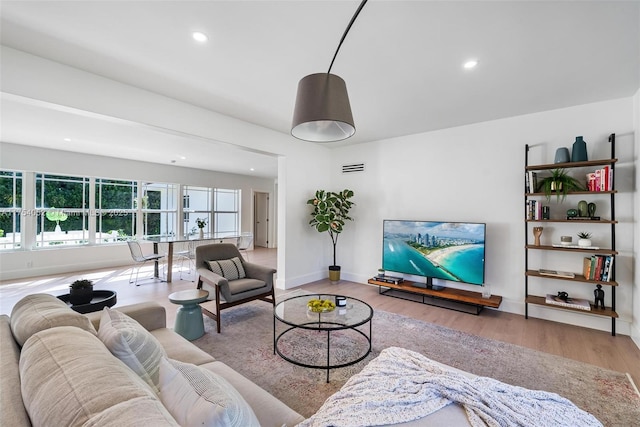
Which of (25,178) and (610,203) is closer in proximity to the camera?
(610,203)

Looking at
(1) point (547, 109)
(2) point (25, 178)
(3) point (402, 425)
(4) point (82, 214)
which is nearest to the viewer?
(3) point (402, 425)

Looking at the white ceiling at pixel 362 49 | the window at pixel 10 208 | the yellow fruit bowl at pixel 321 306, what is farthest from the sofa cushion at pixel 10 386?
the window at pixel 10 208

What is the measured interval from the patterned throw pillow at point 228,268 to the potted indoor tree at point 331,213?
167 cm

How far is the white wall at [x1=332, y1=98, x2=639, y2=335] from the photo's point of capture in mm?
3109

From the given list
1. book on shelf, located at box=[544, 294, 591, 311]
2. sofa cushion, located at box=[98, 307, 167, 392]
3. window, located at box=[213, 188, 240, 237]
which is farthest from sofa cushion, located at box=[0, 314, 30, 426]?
window, located at box=[213, 188, 240, 237]

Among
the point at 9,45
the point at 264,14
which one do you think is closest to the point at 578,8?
the point at 264,14

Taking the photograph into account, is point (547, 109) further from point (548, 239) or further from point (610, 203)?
point (548, 239)

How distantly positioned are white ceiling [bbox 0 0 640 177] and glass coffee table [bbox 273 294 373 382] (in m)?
2.27

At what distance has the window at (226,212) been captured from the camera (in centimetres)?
899

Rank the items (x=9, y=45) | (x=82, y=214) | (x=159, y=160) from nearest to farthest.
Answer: (x=9, y=45)
(x=82, y=214)
(x=159, y=160)

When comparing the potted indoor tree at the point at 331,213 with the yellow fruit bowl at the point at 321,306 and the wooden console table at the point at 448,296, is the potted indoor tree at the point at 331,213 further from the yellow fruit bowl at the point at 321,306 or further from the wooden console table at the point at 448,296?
the yellow fruit bowl at the point at 321,306

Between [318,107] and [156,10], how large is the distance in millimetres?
1384

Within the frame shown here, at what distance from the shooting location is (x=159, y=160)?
688cm

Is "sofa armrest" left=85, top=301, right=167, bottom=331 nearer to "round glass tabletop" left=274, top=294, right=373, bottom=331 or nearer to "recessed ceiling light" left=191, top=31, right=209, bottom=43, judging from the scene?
"round glass tabletop" left=274, top=294, right=373, bottom=331
